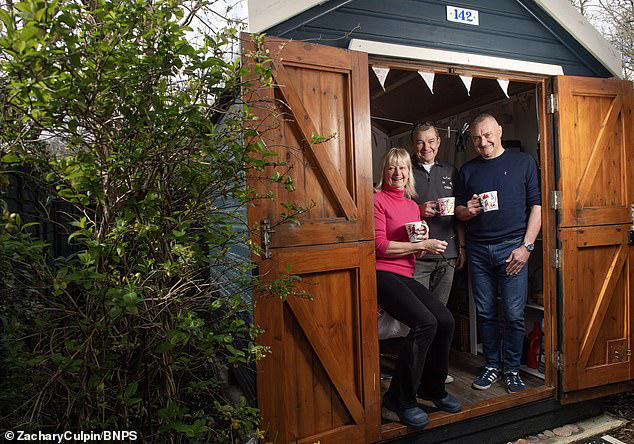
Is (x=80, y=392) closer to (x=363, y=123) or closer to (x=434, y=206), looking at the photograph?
(x=363, y=123)

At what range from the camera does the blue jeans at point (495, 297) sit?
3576mm

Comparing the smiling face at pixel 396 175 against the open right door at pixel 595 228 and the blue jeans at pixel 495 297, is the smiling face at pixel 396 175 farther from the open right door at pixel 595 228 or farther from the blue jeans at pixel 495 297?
the open right door at pixel 595 228

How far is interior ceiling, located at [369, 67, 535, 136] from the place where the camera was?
443cm

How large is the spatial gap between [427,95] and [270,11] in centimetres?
275

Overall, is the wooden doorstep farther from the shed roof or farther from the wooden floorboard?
the shed roof

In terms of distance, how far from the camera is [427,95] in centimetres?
485

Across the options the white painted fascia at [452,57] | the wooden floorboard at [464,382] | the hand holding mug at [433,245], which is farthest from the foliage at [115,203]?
the wooden floorboard at [464,382]

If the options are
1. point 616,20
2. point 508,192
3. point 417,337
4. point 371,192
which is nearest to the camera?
point 371,192

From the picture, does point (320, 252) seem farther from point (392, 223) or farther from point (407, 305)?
point (392, 223)

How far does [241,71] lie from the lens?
178 cm

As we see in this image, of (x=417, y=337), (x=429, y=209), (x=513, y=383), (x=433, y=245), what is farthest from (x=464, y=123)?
(x=417, y=337)

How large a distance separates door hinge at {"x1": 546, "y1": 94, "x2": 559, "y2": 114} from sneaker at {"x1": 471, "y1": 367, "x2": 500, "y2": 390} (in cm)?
206

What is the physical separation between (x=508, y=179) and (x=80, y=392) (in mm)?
3260

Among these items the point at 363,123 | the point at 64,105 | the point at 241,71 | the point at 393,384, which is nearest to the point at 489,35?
the point at 363,123
